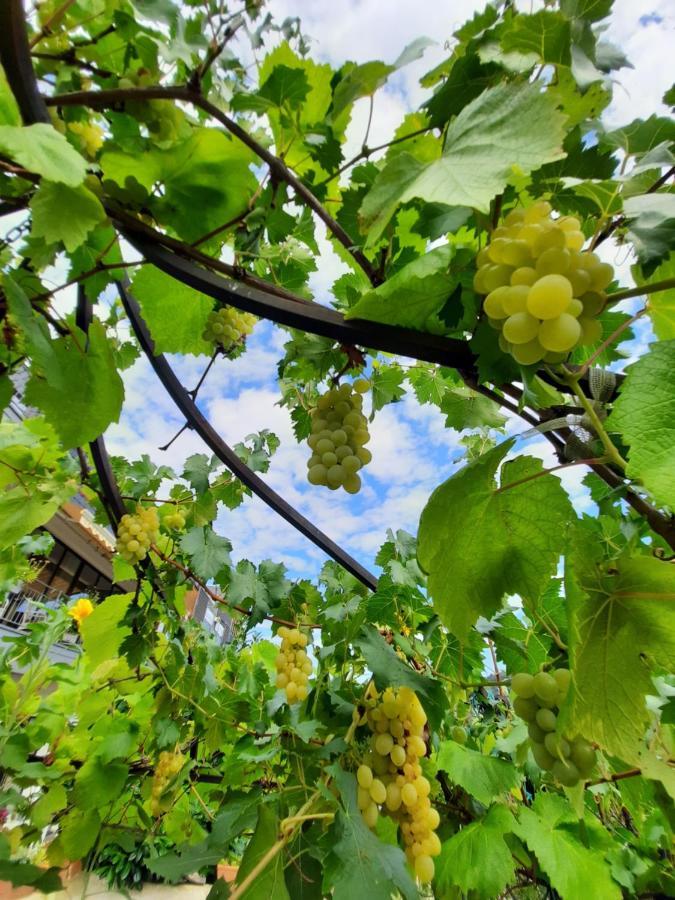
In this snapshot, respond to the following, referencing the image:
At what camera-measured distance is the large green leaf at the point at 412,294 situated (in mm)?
463

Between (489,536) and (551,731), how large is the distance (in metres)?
0.27

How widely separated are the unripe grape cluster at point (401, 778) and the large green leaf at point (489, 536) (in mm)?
309

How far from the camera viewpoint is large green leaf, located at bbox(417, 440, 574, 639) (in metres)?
0.52

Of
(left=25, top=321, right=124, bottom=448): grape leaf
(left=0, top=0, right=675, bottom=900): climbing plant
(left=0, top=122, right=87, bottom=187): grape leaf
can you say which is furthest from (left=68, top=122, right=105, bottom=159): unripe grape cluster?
(left=0, top=122, right=87, bottom=187): grape leaf

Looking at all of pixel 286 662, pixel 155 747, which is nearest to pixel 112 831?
pixel 155 747

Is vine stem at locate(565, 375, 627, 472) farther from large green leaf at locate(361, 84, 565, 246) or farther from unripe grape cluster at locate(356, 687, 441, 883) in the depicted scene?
unripe grape cluster at locate(356, 687, 441, 883)

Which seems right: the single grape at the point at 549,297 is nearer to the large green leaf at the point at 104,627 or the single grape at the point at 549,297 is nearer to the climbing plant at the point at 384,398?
the climbing plant at the point at 384,398

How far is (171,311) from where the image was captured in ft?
3.49

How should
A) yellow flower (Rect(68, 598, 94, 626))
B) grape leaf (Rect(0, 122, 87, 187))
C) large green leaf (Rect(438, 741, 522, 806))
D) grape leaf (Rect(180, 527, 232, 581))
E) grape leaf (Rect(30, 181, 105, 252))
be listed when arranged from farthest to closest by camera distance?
1. yellow flower (Rect(68, 598, 94, 626))
2. grape leaf (Rect(180, 527, 232, 581))
3. large green leaf (Rect(438, 741, 522, 806))
4. grape leaf (Rect(30, 181, 105, 252))
5. grape leaf (Rect(0, 122, 87, 187))

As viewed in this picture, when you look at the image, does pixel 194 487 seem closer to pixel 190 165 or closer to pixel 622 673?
pixel 190 165

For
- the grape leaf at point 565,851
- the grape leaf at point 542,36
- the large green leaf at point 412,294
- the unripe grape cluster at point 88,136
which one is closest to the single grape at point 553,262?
the large green leaf at point 412,294

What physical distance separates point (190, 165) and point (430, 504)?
0.65m

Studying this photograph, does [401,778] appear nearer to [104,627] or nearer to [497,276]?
[497,276]

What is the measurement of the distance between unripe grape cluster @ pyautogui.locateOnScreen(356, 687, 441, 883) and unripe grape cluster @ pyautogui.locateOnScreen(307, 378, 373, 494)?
1.21 feet
